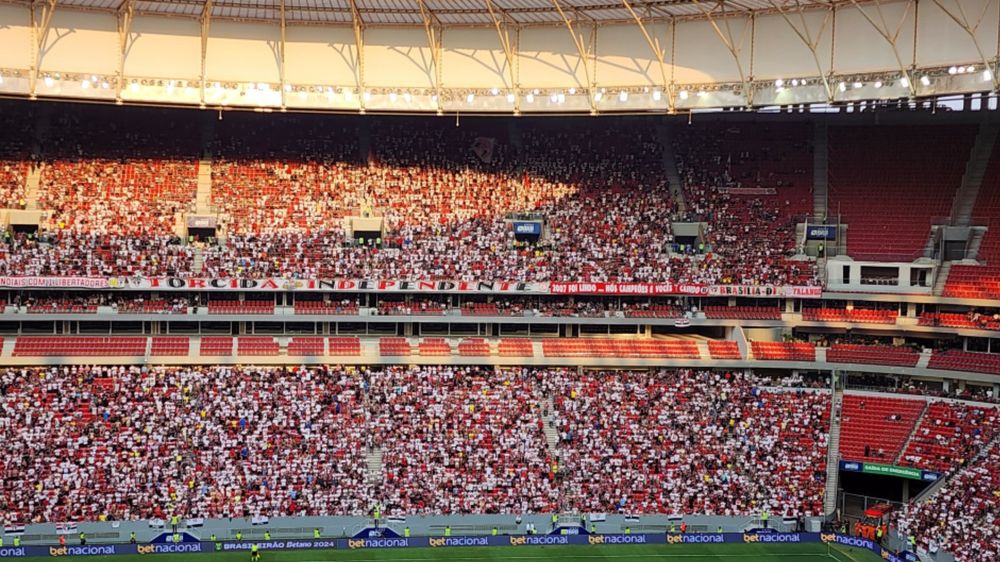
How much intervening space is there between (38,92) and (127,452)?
17269mm

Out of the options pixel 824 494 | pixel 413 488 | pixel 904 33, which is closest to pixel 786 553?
pixel 824 494

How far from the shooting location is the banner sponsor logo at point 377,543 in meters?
42.9

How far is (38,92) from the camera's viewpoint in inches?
1971

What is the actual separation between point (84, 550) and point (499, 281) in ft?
71.8

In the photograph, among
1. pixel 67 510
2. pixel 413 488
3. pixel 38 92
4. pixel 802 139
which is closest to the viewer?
pixel 67 510

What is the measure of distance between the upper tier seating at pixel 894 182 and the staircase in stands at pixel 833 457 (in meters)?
8.28

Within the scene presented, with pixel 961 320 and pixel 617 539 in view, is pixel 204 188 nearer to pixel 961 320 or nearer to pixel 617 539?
pixel 617 539

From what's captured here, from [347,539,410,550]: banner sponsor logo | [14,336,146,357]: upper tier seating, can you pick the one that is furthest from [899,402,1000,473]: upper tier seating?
[14,336,146,357]: upper tier seating

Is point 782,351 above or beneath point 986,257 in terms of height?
beneath

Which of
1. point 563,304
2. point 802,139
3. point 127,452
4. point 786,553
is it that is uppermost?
point 802,139

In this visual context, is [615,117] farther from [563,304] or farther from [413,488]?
[413,488]

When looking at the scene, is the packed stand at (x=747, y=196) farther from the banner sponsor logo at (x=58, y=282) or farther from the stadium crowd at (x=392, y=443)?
the banner sponsor logo at (x=58, y=282)

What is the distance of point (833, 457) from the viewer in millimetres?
47875

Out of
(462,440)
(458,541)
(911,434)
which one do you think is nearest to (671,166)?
(911,434)
